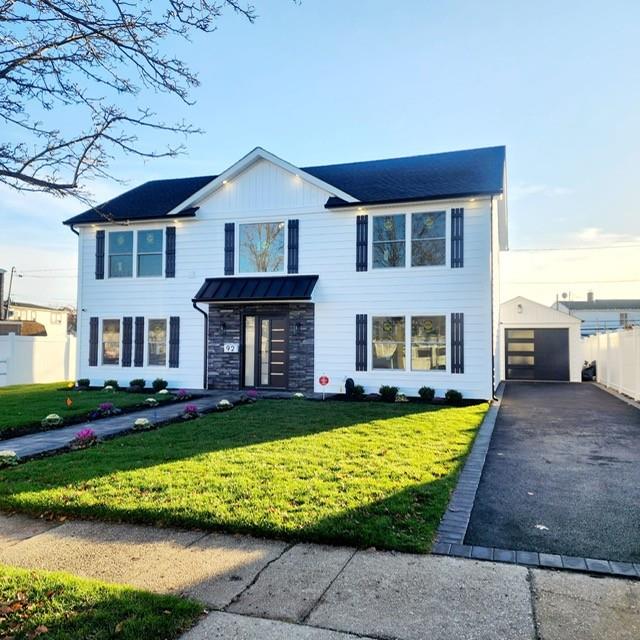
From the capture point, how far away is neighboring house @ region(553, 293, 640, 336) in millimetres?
41312

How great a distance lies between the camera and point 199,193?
15992mm

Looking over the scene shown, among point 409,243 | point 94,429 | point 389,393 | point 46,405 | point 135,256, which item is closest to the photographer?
point 94,429

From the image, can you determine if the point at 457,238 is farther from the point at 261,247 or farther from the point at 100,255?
the point at 100,255

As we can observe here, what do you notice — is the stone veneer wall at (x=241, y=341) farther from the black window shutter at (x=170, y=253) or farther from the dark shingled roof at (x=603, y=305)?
the dark shingled roof at (x=603, y=305)

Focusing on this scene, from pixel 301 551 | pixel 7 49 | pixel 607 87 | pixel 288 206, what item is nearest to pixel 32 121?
pixel 7 49

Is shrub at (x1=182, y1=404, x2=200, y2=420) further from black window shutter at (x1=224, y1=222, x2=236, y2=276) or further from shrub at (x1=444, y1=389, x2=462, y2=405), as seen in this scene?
shrub at (x1=444, y1=389, x2=462, y2=405)

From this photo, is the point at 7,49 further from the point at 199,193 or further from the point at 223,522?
the point at 199,193

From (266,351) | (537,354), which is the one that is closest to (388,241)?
(266,351)

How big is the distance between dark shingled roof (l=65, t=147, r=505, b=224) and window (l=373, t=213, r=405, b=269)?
1.99ft

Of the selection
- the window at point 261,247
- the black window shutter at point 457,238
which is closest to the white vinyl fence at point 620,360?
the black window shutter at point 457,238

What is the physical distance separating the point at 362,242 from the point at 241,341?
4.72m

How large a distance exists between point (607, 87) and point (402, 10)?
246 inches

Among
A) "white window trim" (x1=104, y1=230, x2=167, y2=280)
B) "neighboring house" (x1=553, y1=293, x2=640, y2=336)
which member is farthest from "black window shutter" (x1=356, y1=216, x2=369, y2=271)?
"neighboring house" (x1=553, y1=293, x2=640, y2=336)

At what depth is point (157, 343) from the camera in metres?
16.6
